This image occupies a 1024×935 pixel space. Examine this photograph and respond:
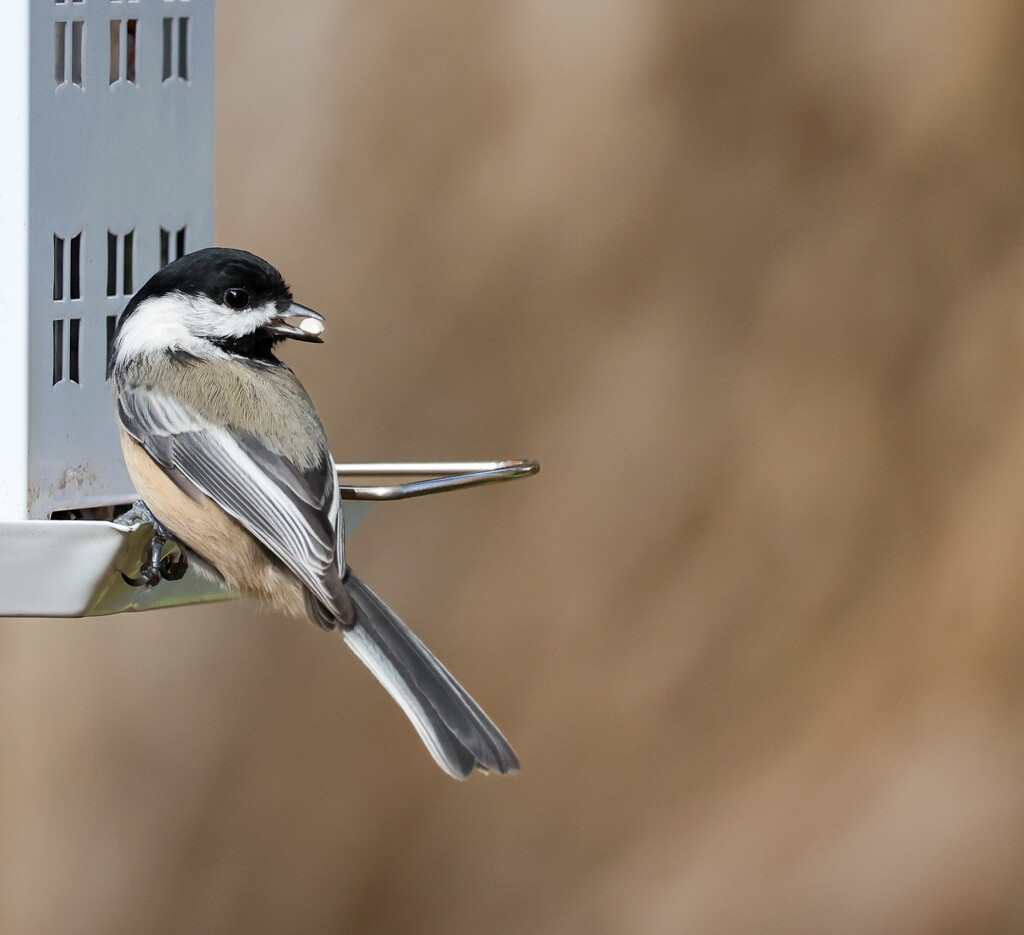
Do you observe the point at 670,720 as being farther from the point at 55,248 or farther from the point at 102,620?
the point at 55,248

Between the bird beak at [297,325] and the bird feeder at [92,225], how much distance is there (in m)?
0.12

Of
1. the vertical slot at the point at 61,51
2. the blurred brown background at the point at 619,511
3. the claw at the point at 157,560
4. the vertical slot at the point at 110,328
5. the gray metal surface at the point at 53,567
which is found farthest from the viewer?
the blurred brown background at the point at 619,511

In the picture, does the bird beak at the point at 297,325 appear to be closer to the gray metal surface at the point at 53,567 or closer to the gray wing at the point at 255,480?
the gray wing at the point at 255,480

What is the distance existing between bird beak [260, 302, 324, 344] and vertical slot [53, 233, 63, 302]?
162 millimetres

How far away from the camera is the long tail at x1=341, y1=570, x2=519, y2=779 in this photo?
3.06ft

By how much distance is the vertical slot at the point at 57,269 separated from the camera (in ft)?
3.56

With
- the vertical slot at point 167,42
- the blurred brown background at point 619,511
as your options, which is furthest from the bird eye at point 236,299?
the blurred brown background at point 619,511

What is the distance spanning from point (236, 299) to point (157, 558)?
0.81 ft

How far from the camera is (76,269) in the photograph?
1127mm

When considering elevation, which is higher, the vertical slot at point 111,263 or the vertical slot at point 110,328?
the vertical slot at point 111,263

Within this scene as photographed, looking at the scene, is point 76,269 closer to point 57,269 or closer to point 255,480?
point 57,269

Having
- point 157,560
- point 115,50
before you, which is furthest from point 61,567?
point 115,50

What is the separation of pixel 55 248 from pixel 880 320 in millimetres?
1305

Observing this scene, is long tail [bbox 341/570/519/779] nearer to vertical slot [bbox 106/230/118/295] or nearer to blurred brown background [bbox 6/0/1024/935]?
vertical slot [bbox 106/230/118/295]
